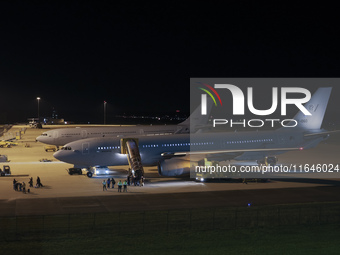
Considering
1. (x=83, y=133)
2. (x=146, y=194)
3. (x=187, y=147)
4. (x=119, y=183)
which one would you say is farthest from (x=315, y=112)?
(x=83, y=133)

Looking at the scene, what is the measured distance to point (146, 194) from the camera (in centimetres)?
4269

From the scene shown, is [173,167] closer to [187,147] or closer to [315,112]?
[187,147]

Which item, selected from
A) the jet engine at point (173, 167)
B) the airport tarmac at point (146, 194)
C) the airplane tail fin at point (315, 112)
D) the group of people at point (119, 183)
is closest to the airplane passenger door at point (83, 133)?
the airport tarmac at point (146, 194)

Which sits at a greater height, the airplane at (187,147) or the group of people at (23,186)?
the airplane at (187,147)

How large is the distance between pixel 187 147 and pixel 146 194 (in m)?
15.9

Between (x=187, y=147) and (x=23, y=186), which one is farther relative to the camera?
(x=187, y=147)

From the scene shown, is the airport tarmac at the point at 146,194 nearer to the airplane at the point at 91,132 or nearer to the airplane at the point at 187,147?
the airplane at the point at 187,147

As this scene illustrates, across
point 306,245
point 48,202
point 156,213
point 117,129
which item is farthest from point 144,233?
point 117,129

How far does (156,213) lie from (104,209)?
4.97 m

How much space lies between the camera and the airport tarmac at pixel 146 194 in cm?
3709

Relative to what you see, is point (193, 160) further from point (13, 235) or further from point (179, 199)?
point (13, 235)

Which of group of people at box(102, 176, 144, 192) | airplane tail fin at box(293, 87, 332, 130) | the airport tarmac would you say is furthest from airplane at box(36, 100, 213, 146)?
group of people at box(102, 176, 144, 192)

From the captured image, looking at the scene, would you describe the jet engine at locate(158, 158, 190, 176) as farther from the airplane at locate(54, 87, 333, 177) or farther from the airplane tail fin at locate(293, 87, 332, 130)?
the airplane tail fin at locate(293, 87, 332, 130)

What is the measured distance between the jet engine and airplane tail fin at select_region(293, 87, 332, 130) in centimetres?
2093
